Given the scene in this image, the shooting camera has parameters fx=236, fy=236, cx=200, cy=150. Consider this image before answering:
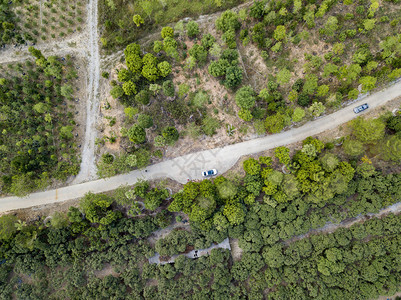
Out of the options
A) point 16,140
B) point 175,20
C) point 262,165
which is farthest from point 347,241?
point 16,140

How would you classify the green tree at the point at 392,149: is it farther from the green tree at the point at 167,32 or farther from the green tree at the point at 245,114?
the green tree at the point at 167,32

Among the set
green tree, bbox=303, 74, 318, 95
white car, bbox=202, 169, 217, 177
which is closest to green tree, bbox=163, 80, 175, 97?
white car, bbox=202, 169, 217, 177

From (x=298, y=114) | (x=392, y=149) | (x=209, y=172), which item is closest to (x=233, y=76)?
(x=298, y=114)

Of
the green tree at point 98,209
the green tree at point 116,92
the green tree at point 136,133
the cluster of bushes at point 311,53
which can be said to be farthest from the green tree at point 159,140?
the cluster of bushes at point 311,53

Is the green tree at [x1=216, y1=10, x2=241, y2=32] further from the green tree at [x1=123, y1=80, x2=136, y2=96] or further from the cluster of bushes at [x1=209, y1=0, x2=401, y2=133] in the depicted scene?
the green tree at [x1=123, y1=80, x2=136, y2=96]

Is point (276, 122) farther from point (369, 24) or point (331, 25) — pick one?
point (369, 24)

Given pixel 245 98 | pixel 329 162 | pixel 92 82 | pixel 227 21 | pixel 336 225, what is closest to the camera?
pixel 329 162
